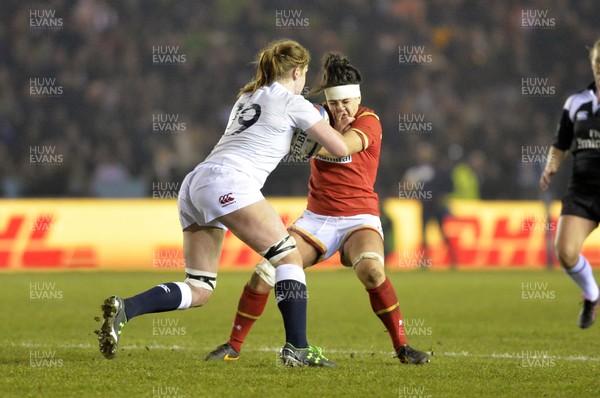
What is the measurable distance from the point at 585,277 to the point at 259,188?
Result: 11.7 ft

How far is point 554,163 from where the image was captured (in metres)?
8.52

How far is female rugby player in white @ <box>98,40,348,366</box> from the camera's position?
619 cm

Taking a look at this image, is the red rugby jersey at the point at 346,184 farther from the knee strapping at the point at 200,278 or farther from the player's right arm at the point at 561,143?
the player's right arm at the point at 561,143

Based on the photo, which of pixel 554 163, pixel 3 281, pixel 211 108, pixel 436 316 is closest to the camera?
pixel 554 163

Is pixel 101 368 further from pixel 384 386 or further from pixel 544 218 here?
pixel 544 218

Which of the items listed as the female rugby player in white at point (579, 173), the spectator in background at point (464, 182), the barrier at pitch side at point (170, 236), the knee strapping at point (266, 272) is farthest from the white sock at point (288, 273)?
the spectator in background at point (464, 182)

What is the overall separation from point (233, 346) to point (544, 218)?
11.4 meters

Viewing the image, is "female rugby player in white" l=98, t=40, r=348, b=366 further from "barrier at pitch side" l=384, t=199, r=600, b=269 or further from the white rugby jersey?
"barrier at pitch side" l=384, t=199, r=600, b=269

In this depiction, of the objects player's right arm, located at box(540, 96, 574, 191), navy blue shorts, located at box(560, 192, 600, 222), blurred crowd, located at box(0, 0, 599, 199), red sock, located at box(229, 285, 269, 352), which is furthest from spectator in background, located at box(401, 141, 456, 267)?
red sock, located at box(229, 285, 269, 352)

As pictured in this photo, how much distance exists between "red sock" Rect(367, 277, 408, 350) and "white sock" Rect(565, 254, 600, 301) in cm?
239

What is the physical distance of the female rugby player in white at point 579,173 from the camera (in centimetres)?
828

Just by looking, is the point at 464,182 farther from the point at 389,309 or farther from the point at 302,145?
the point at 302,145

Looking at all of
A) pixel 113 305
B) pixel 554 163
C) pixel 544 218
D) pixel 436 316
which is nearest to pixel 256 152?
pixel 113 305

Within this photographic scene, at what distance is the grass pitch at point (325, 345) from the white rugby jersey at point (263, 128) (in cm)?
126
